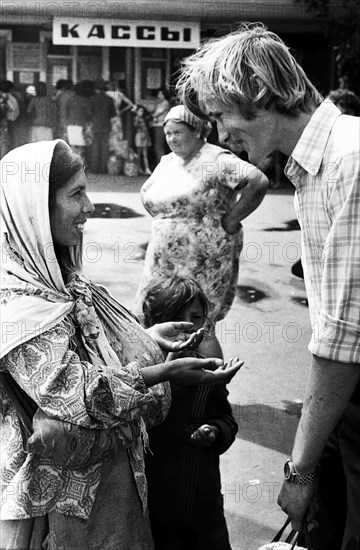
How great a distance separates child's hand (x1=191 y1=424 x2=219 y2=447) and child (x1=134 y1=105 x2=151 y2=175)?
3617 millimetres

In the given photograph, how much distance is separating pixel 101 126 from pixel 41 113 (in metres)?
0.53

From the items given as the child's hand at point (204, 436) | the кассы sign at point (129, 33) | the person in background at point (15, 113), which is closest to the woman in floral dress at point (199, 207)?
the кассы sign at point (129, 33)

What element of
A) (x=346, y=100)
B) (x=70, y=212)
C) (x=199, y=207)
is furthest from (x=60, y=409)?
(x=346, y=100)

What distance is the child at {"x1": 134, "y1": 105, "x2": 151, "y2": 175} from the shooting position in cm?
620

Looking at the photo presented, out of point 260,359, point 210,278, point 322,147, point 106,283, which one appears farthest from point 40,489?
point 106,283

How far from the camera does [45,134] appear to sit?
5895 millimetres

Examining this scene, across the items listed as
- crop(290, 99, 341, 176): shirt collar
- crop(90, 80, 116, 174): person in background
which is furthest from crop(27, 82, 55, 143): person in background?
crop(290, 99, 341, 176): shirt collar

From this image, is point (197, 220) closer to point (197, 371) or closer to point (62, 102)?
point (62, 102)

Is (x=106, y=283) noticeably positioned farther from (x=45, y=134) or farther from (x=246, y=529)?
(x=246, y=529)

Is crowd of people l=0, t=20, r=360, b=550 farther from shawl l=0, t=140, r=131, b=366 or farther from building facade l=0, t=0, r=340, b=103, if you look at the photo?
building facade l=0, t=0, r=340, b=103

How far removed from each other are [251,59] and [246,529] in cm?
211

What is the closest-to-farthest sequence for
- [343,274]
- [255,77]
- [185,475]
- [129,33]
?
[343,274], [255,77], [185,475], [129,33]

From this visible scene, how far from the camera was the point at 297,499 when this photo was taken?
87.6 inches

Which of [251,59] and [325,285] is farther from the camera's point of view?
[251,59]
